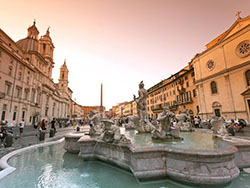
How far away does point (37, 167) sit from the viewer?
4.21 meters

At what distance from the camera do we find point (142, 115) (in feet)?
26.1

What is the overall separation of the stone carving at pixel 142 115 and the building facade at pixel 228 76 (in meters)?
20.3

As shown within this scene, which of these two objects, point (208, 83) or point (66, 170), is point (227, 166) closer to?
point (66, 170)

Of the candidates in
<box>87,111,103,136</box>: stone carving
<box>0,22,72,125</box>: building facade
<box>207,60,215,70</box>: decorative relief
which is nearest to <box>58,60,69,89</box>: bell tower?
<box>0,22,72,125</box>: building facade

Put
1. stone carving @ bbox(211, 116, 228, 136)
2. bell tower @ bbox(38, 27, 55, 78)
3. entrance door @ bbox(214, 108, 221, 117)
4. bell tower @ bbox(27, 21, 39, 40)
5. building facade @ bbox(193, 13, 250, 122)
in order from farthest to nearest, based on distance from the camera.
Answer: bell tower @ bbox(38, 27, 55, 78) < bell tower @ bbox(27, 21, 39, 40) < entrance door @ bbox(214, 108, 221, 117) < building facade @ bbox(193, 13, 250, 122) < stone carving @ bbox(211, 116, 228, 136)

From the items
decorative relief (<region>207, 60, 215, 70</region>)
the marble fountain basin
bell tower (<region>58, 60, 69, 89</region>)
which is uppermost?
bell tower (<region>58, 60, 69, 89</region>)

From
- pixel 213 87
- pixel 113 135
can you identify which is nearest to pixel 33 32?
pixel 113 135

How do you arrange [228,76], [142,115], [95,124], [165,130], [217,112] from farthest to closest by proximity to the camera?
[217,112] < [228,76] < [142,115] < [95,124] < [165,130]

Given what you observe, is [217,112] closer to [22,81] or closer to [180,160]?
[180,160]

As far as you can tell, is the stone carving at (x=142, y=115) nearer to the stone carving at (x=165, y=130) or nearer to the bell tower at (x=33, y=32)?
the stone carving at (x=165, y=130)

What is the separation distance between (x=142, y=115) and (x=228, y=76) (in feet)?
75.4

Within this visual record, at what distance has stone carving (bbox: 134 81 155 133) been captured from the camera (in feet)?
Answer: 25.3

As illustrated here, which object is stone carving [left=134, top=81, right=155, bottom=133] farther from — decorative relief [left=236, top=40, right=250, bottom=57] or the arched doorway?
decorative relief [left=236, top=40, right=250, bottom=57]

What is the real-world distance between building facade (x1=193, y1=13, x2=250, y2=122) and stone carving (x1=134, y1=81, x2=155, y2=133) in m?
20.3
